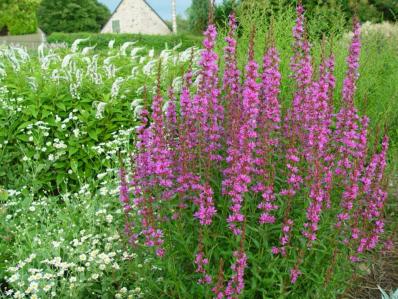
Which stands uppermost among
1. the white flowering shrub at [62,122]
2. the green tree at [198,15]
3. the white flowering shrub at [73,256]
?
the green tree at [198,15]

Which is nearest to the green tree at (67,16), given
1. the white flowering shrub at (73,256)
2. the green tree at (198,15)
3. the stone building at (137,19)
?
the stone building at (137,19)

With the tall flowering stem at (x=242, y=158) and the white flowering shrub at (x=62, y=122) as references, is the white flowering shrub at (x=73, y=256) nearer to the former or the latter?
the white flowering shrub at (x=62, y=122)

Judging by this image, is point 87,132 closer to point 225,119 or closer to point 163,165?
point 225,119

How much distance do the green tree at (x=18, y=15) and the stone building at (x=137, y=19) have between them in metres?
8.45

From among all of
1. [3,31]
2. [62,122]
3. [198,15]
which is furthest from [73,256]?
[3,31]

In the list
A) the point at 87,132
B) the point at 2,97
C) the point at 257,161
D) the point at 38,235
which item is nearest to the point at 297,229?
the point at 257,161

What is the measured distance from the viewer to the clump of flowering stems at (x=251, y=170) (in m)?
3.14

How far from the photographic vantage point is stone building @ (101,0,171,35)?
50.4 meters

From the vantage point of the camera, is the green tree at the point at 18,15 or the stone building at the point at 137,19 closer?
the green tree at the point at 18,15

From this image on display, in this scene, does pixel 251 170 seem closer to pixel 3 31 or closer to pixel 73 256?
pixel 73 256

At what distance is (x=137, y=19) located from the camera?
51000 mm

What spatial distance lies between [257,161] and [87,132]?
3988 mm

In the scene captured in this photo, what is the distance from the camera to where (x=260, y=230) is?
3.18 metres

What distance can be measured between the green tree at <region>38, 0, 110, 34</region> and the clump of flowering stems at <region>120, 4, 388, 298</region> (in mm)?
58784
